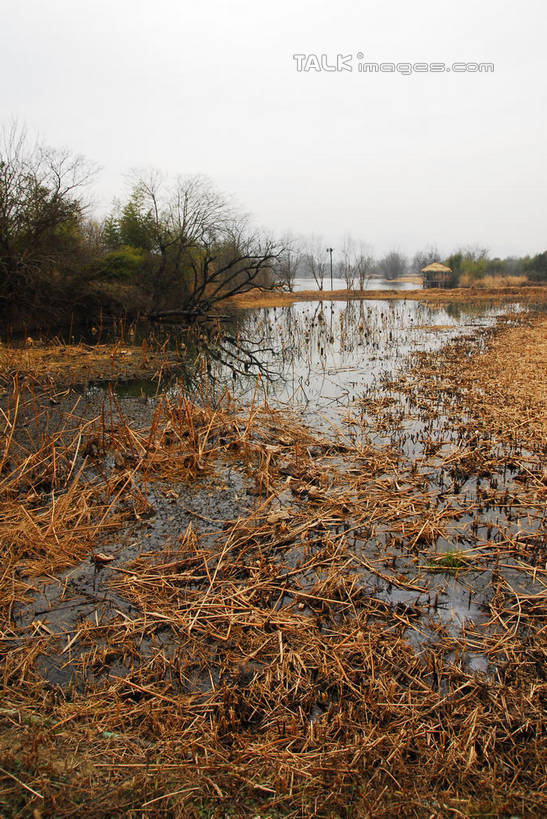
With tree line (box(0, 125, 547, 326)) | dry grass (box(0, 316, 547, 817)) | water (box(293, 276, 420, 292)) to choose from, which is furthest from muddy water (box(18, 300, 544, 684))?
water (box(293, 276, 420, 292))

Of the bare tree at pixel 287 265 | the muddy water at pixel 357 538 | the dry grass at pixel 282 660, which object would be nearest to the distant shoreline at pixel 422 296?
the bare tree at pixel 287 265

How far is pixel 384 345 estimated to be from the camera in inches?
660

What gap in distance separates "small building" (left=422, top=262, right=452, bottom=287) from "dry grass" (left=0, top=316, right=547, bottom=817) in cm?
6705

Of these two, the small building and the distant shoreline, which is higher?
the small building

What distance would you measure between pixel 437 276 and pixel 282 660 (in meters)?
72.4

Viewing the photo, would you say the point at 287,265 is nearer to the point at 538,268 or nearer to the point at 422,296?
the point at 422,296

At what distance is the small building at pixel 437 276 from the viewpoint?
216 ft

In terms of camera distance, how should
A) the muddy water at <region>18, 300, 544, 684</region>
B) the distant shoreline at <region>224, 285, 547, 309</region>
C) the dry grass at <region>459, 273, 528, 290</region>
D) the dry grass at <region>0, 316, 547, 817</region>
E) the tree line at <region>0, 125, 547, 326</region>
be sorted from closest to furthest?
the dry grass at <region>0, 316, 547, 817</region>
the muddy water at <region>18, 300, 544, 684</region>
the tree line at <region>0, 125, 547, 326</region>
the distant shoreline at <region>224, 285, 547, 309</region>
the dry grass at <region>459, 273, 528, 290</region>

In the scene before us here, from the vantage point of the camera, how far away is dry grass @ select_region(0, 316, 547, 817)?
5.90ft

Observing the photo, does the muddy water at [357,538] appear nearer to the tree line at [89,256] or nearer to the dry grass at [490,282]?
the tree line at [89,256]

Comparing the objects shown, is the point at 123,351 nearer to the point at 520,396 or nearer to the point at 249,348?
the point at 249,348

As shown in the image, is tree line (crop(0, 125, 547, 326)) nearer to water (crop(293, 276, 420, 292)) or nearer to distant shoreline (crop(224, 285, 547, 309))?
distant shoreline (crop(224, 285, 547, 309))

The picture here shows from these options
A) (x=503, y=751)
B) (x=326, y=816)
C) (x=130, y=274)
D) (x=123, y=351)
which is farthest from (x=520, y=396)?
(x=130, y=274)

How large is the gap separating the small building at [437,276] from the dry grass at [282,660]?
67048 mm
